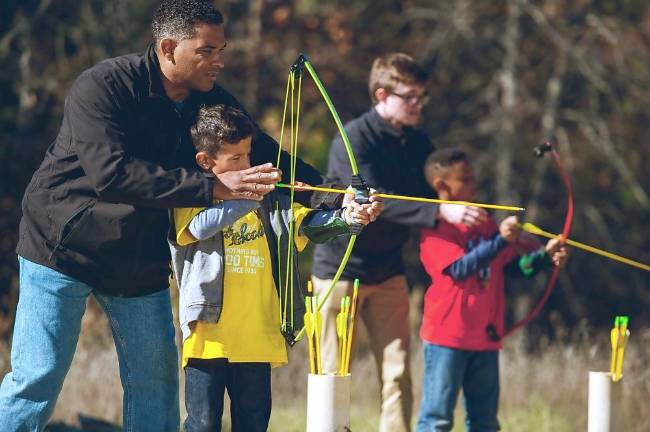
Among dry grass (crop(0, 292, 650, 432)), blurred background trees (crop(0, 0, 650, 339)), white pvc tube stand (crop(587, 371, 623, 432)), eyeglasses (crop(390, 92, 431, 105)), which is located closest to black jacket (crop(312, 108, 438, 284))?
eyeglasses (crop(390, 92, 431, 105))

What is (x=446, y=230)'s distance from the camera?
18.1 feet

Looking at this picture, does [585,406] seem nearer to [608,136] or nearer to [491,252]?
[491,252]

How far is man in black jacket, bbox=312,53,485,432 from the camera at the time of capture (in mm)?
5613

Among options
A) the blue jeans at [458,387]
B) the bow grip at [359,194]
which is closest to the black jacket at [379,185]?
the blue jeans at [458,387]

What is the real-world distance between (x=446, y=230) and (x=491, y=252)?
307mm

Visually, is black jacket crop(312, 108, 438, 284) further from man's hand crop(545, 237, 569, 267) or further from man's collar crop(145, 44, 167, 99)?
man's collar crop(145, 44, 167, 99)

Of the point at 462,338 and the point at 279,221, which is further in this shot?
the point at 462,338

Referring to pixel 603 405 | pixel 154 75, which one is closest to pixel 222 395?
pixel 154 75

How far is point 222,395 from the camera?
13.6ft

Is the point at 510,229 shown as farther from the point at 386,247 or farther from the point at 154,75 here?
the point at 154,75

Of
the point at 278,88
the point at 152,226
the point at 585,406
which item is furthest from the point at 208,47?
the point at 278,88

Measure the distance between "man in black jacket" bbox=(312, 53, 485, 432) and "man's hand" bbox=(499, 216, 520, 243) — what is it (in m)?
0.52

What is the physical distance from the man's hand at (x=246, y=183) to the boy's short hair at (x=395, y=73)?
193 cm

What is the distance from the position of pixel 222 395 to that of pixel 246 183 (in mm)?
783
